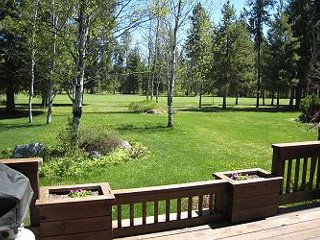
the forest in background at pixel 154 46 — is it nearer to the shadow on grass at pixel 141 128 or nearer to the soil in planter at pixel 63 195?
the shadow on grass at pixel 141 128

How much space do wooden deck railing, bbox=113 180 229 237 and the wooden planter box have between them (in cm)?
25

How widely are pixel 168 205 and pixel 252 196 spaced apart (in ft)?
3.82

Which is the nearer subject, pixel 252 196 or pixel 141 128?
pixel 252 196

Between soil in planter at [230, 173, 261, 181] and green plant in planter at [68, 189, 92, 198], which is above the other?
soil in planter at [230, 173, 261, 181]

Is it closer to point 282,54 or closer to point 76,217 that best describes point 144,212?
point 76,217

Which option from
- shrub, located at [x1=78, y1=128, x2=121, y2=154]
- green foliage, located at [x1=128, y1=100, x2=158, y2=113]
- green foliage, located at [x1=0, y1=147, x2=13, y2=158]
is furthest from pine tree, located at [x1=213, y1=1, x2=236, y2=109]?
green foliage, located at [x1=0, y1=147, x2=13, y2=158]

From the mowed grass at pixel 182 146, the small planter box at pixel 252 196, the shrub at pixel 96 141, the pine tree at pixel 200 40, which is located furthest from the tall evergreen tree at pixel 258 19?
the small planter box at pixel 252 196

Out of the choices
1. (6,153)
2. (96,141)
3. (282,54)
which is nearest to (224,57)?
(282,54)

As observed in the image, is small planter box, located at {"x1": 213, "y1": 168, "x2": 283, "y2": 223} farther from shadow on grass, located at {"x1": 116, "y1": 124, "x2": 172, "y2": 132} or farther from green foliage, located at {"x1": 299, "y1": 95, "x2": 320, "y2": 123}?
green foliage, located at {"x1": 299, "y1": 95, "x2": 320, "y2": 123}

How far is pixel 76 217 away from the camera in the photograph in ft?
12.8

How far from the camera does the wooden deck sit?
4445 millimetres

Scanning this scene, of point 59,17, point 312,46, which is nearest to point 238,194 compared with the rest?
point 59,17

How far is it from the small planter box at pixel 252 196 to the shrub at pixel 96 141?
775 centimetres

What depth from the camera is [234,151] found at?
14.0 meters
